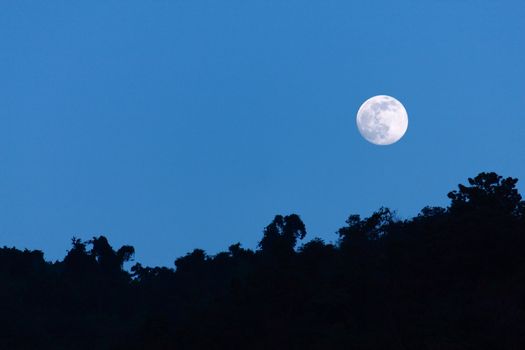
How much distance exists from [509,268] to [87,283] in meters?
45.9

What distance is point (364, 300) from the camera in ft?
145

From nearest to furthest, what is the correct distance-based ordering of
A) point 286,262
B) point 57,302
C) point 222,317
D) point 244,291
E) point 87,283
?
1. point 222,317
2. point 244,291
3. point 286,262
4. point 57,302
5. point 87,283

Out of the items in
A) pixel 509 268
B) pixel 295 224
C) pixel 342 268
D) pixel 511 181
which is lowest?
pixel 509 268

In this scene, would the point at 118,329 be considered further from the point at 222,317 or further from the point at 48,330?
the point at 222,317

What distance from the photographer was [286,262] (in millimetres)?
52031

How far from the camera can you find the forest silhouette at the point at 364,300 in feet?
120

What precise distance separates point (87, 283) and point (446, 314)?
4686cm

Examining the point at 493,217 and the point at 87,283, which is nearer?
the point at 493,217

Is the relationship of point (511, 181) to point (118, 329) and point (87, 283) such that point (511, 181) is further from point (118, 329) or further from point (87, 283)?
point (87, 283)

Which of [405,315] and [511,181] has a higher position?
[511,181]

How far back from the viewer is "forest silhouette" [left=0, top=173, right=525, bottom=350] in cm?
3653

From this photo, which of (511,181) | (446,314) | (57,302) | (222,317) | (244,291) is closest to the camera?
(446,314)

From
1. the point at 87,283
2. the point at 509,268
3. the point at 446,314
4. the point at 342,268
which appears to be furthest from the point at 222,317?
the point at 87,283

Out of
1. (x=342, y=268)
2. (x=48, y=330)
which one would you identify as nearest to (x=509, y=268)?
(x=342, y=268)
